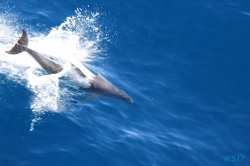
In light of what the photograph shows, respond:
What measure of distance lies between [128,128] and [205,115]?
356cm

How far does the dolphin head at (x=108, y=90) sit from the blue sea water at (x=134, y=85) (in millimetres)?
455

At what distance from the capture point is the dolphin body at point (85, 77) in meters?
15.9

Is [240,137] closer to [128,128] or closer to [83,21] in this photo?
[128,128]

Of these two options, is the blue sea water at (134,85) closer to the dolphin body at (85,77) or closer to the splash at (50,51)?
the splash at (50,51)

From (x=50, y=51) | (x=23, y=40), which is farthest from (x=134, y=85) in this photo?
(x=23, y=40)

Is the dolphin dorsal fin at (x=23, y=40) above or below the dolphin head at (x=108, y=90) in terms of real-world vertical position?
above

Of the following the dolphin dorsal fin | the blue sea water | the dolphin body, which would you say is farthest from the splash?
the dolphin dorsal fin

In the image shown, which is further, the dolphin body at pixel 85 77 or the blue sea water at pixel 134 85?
the dolphin body at pixel 85 77

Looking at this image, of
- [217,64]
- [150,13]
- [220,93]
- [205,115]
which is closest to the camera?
[205,115]

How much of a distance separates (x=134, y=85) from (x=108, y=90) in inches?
67.6

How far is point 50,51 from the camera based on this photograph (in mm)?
18016

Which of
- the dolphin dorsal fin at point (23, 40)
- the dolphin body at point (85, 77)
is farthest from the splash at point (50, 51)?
the dolphin dorsal fin at point (23, 40)

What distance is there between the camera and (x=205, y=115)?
54.4 ft

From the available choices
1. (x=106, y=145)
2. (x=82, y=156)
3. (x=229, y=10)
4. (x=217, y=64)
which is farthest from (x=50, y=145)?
(x=229, y=10)
